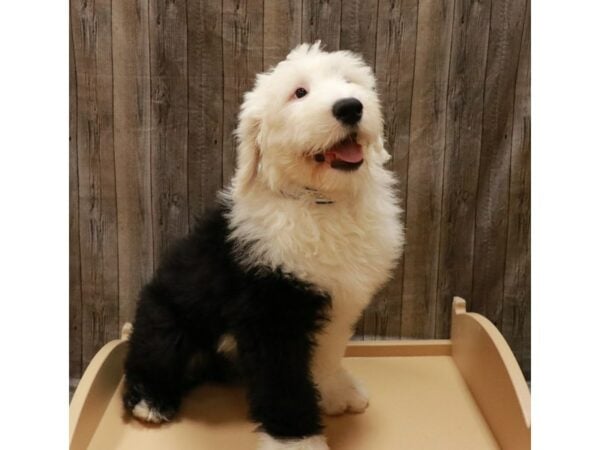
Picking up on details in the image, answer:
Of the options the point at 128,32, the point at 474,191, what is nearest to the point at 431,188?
the point at 474,191

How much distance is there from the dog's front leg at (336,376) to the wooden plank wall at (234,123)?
37 centimetres

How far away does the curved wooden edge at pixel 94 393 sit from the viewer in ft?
4.10

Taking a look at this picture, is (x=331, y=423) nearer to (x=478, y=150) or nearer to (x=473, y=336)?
(x=473, y=336)

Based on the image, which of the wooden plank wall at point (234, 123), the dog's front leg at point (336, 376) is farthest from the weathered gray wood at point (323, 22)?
the dog's front leg at point (336, 376)

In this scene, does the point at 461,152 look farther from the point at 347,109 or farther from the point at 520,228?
the point at 347,109

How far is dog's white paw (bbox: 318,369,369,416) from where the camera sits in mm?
1376

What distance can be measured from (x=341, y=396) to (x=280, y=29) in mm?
910

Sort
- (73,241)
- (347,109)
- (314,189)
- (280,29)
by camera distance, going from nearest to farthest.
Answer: (347,109) → (314,189) → (280,29) → (73,241)

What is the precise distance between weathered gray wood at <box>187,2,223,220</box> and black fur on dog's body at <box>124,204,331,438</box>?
26cm

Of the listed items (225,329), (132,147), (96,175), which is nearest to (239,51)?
(132,147)

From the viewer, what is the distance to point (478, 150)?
1.61 m

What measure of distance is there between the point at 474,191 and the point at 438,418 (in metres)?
0.62

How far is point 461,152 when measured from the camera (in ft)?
5.28

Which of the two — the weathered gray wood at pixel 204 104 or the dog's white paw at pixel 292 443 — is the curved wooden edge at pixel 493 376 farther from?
the weathered gray wood at pixel 204 104
